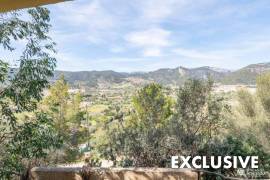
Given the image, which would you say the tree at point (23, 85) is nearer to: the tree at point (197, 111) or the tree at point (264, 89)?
the tree at point (197, 111)

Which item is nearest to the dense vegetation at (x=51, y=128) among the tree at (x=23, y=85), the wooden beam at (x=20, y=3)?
the tree at (x=23, y=85)

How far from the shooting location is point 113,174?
11.2 feet

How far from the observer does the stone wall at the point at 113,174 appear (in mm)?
3373

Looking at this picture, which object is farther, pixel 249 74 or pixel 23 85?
pixel 249 74

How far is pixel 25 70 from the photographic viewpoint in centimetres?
614

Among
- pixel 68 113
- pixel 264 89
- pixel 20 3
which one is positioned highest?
pixel 20 3

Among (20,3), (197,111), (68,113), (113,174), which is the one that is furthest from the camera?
(68,113)

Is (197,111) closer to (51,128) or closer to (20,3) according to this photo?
(51,128)

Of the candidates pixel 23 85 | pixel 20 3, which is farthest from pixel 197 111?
pixel 20 3

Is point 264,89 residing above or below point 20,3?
below

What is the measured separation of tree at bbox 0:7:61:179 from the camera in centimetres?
597

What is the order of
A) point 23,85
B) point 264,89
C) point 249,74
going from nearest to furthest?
point 23,85, point 264,89, point 249,74

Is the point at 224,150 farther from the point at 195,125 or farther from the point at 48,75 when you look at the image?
the point at 48,75

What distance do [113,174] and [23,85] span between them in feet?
10.5
